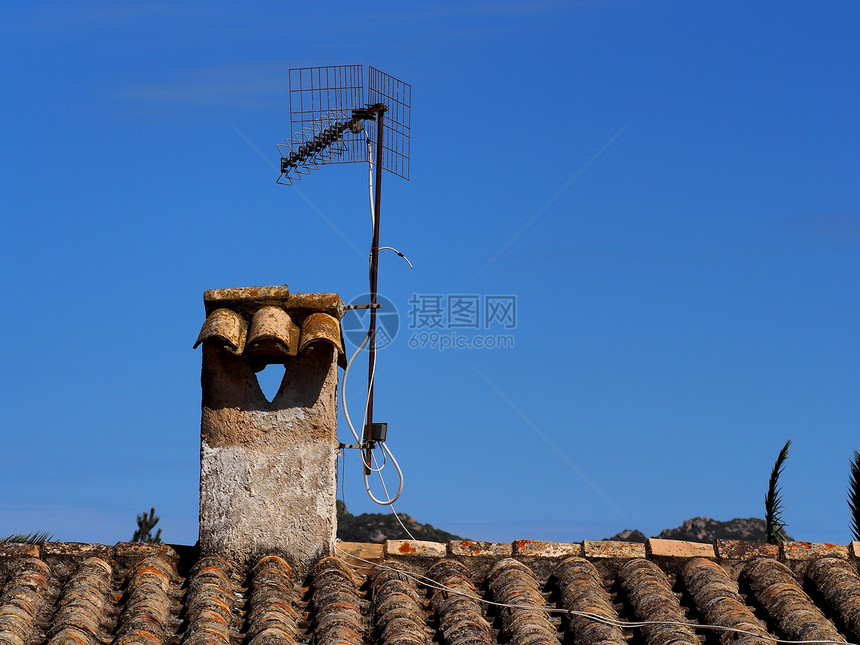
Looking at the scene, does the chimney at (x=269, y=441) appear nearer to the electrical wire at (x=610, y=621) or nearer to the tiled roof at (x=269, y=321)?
the tiled roof at (x=269, y=321)

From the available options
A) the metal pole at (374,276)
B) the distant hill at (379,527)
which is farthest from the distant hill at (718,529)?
the metal pole at (374,276)

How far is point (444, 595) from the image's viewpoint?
662 centimetres


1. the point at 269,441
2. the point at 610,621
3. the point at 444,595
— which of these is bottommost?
the point at 610,621

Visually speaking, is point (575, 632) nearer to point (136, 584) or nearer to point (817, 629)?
point (817, 629)

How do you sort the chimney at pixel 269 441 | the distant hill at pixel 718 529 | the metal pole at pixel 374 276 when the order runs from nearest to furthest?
1. the chimney at pixel 269 441
2. the metal pole at pixel 374 276
3. the distant hill at pixel 718 529

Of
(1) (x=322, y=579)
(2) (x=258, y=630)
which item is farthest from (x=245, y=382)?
(2) (x=258, y=630)

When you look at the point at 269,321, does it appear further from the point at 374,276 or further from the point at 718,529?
the point at 718,529

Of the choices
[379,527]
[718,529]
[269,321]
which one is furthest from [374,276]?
[718,529]

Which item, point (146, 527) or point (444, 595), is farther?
point (146, 527)

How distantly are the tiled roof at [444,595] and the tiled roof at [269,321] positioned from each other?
1469mm

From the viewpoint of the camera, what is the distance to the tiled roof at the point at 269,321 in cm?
715

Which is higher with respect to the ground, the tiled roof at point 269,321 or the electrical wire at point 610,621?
the tiled roof at point 269,321

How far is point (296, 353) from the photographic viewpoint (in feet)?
23.8

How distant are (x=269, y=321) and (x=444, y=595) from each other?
2.27 meters
